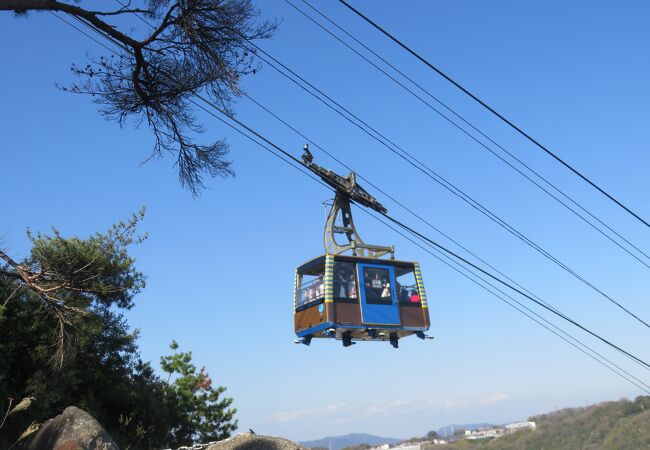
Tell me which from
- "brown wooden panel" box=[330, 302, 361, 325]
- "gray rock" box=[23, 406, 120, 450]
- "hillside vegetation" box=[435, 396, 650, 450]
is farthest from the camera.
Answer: "hillside vegetation" box=[435, 396, 650, 450]

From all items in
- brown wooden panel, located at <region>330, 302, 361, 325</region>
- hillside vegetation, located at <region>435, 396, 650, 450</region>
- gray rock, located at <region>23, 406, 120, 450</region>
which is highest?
hillside vegetation, located at <region>435, 396, 650, 450</region>

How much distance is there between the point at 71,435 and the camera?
11.2m

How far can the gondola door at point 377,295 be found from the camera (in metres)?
15.4

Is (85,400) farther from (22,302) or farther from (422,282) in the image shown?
(422,282)

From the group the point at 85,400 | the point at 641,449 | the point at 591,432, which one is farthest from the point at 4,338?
the point at 591,432

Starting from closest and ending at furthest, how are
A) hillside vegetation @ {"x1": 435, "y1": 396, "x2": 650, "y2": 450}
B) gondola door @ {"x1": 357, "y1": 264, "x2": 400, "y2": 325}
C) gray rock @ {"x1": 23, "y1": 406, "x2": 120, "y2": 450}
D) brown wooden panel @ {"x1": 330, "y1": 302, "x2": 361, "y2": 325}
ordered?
gray rock @ {"x1": 23, "y1": 406, "x2": 120, "y2": 450}
brown wooden panel @ {"x1": 330, "y1": 302, "x2": 361, "y2": 325}
gondola door @ {"x1": 357, "y1": 264, "x2": 400, "y2": 325}
hillside vegetation @ {"x1": 435, "y1": 396, "x2": 650, "y2": 450}

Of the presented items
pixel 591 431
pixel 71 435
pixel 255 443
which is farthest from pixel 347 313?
pixel 591 431

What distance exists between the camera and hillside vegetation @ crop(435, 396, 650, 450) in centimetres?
7981

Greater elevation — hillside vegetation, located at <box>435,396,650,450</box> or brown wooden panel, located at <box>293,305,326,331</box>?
hillside vegetation, located at <box>435,396,650,450</box>

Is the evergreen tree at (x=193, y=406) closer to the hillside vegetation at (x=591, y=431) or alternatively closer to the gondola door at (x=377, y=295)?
the gondola door at (x=377, y=295)

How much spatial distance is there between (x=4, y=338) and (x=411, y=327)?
11305mm

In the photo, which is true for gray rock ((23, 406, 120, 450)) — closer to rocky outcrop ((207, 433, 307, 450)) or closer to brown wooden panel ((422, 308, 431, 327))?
rocky outcrop ((207, 433, 307, 450))

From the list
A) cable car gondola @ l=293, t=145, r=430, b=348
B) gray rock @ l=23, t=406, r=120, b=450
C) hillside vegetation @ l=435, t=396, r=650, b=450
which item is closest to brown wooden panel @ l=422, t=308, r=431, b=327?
cable car gondola @ l=293, t=145, r=430, b=348

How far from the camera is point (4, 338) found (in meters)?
16.9
